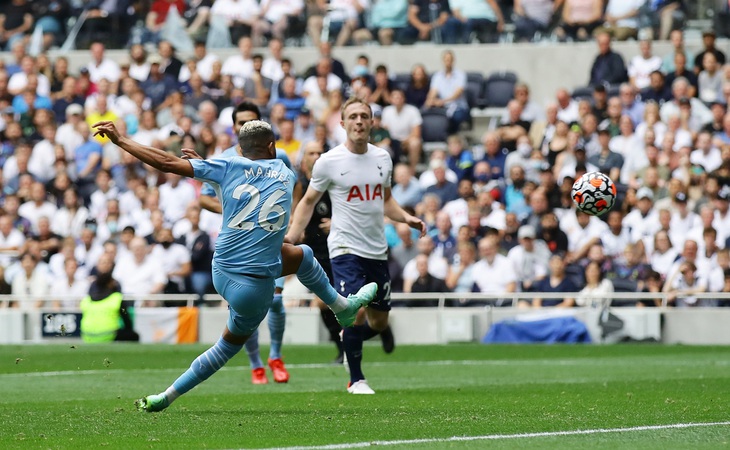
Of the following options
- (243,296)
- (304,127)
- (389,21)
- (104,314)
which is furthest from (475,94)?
(243,296)

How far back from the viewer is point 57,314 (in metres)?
22.8

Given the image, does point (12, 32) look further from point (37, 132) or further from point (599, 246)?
point (599, 246)

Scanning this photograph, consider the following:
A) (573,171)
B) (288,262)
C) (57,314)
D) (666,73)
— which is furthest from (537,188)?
(288,262)

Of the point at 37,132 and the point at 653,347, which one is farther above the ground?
the point at 37,132

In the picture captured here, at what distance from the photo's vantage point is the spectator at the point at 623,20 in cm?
2688

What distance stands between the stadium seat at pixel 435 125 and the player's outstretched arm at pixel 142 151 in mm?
16774

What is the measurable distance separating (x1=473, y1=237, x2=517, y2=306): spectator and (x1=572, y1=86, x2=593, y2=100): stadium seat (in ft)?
15.7

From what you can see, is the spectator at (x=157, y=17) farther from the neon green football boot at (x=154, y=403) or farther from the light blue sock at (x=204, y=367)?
the neon green football boot at (x=154, y=403)

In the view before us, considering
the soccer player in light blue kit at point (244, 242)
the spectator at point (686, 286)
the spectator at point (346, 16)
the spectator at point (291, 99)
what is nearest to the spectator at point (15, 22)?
the spectator at point (346, 16)

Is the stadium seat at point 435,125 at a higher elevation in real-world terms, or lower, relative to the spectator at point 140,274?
higher

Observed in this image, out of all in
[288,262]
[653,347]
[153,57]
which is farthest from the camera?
[153,57]

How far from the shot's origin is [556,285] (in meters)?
21.4

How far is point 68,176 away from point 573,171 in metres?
9.58

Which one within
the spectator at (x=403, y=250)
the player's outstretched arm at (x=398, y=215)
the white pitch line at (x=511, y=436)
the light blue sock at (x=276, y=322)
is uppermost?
the player's outstretched arm at (x=398, y=215)
